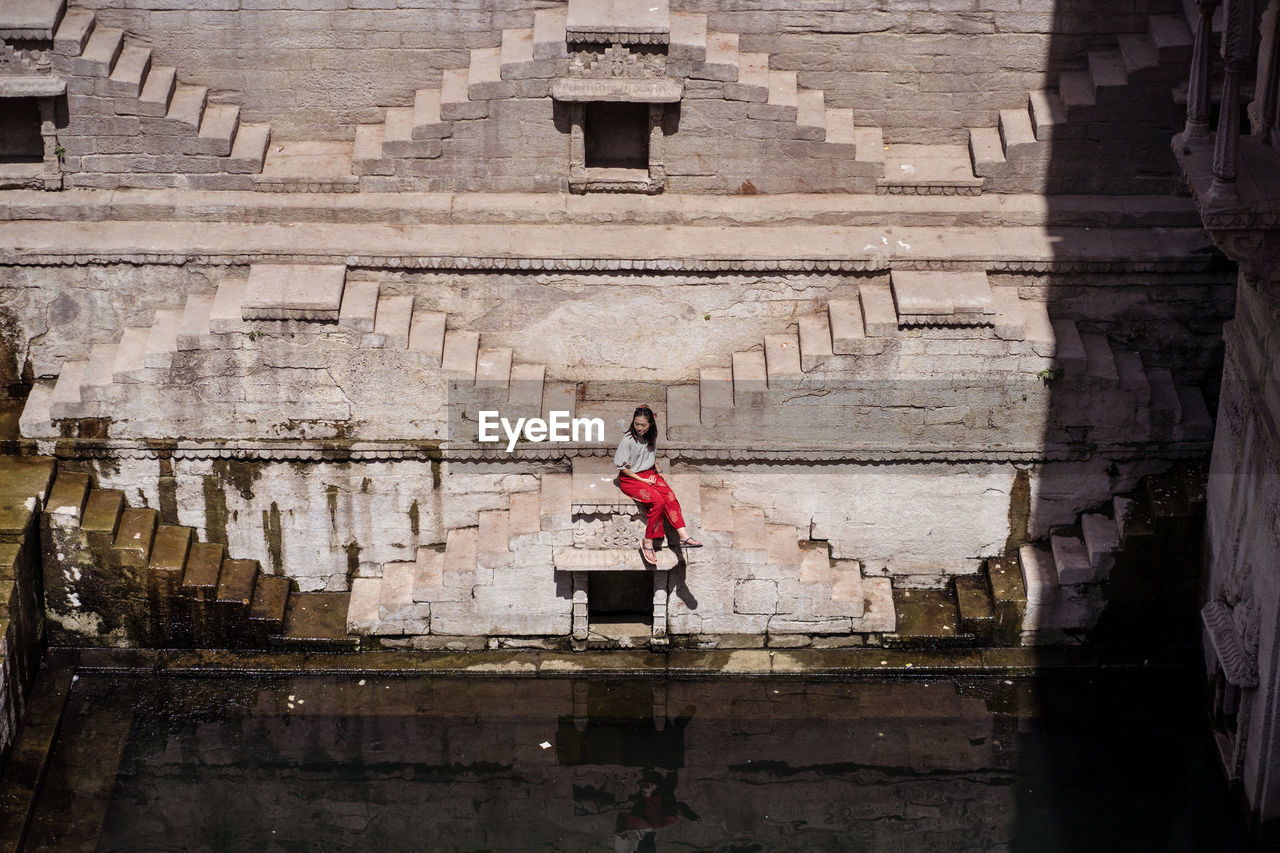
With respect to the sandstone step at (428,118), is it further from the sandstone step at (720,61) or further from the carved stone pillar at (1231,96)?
the carved stone pillar at (1231,96)

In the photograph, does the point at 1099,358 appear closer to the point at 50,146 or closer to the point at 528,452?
the point at 528,452

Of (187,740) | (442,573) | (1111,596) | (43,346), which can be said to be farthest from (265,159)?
(1111,596)

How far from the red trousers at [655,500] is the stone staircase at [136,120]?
4.97 metres

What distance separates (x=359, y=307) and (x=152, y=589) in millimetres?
3542

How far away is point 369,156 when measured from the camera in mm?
19734

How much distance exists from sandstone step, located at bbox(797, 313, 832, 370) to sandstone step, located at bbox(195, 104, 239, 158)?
5965mm

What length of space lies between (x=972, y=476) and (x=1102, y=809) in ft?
11.5

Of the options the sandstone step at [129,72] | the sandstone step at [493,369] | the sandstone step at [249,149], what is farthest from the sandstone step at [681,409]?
the sandstone step at [129,72]

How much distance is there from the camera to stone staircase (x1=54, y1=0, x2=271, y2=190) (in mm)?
19328

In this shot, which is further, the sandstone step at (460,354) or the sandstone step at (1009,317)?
the sandstone step at (460,354)

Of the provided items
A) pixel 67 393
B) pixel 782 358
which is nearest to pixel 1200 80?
pixel 782 358

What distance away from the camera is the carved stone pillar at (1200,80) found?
16500 mm

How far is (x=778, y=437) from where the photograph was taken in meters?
19.6

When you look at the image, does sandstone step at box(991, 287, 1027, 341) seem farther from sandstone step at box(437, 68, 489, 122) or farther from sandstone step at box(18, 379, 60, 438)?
sandstone step at box(18, 379, 60, 438)
